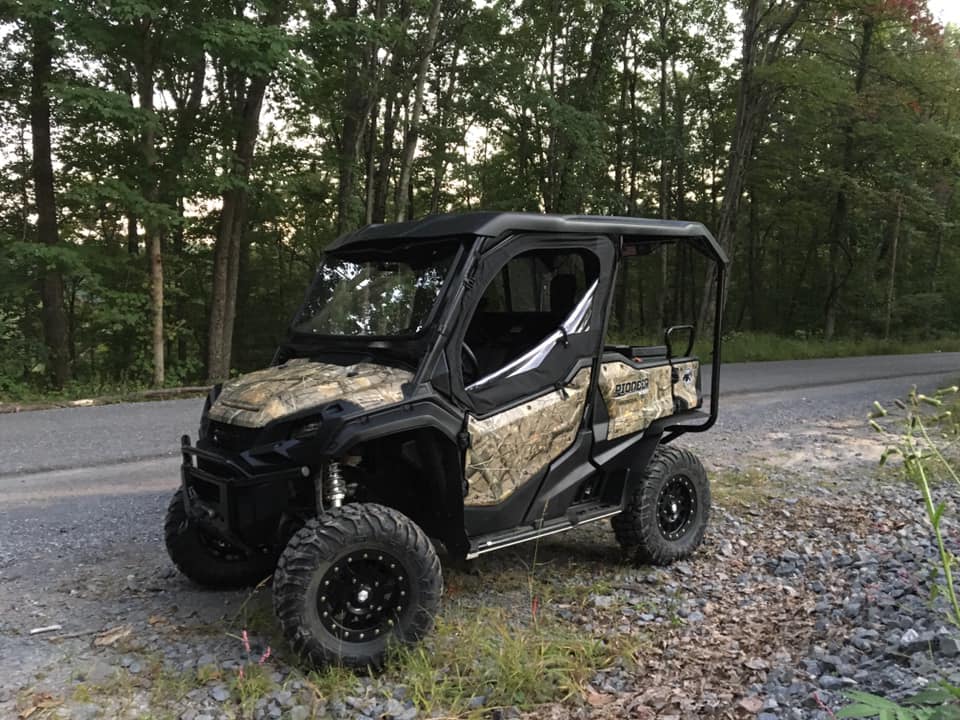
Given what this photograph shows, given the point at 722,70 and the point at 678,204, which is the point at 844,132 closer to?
the point at 722,70

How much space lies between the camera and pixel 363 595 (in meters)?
3.15

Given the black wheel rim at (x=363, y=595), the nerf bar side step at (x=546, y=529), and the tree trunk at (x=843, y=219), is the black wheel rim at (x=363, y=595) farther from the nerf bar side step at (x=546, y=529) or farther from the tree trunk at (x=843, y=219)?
the tree trunk at (x=843, y=219)

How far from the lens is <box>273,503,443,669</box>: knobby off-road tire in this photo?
2.98 meters

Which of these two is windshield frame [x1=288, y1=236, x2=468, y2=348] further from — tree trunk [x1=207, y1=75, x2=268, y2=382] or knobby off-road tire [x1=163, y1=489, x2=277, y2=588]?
tree trunk [x1=207, y1=75, x2=268, y2=382]

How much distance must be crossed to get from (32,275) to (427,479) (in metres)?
11.4

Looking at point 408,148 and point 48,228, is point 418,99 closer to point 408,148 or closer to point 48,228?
point 408,148

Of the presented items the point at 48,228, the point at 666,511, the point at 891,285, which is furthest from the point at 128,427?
the point at 891,285

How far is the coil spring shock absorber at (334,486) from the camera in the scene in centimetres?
325

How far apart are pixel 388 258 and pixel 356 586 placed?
1.78m

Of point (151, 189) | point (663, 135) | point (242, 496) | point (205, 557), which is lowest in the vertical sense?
point (205, 557)

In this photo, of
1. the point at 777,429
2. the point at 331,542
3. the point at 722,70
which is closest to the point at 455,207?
the point at 722,70

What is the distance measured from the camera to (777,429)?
29.2ft

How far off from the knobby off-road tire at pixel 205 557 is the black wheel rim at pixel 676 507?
2.41 m

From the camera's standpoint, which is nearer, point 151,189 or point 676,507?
point 676,507
